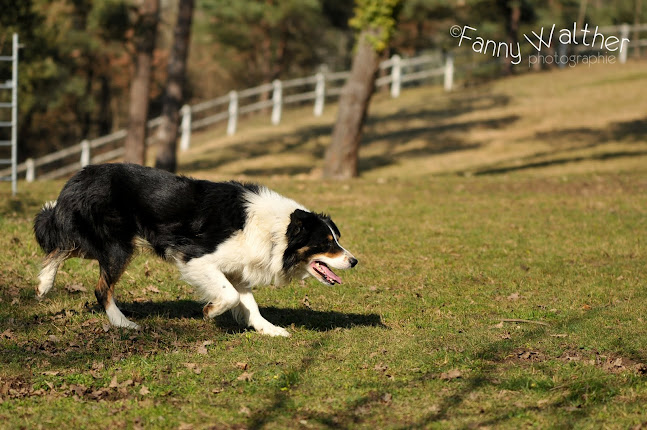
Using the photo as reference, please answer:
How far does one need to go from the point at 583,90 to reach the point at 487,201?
1726cm

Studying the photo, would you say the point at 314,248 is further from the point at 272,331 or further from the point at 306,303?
the point at 306,303

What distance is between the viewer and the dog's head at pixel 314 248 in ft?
24.6

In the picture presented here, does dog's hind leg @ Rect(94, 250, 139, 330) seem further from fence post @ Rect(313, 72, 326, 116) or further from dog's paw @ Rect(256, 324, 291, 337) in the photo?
fence post @ Rect(313, 72, 326, 116)

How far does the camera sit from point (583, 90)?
101 ft

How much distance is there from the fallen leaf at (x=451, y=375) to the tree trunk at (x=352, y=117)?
13.3 meters

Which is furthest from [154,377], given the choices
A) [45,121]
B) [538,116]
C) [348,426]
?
[45,121]

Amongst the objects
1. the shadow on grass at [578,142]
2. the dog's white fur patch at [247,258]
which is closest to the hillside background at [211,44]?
the shadow on grass at [578,142]

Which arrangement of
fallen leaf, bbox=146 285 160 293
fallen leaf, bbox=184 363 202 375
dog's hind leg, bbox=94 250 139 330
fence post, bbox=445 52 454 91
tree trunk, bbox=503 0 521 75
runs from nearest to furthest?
fallen leaf, bbox=184 363 202 375 → dog's hind leg, bbox=94 250 139 330 → fallen leaf, bbox=146 285 160 293 → fence post, bbox=445 52 454 91 → tree trunk, bbox=503 0 521 75

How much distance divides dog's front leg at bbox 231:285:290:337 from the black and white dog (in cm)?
25

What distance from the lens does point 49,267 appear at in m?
7.82

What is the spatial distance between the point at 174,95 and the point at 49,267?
16.5 m

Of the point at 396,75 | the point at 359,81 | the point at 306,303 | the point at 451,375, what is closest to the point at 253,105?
the point at 396,75

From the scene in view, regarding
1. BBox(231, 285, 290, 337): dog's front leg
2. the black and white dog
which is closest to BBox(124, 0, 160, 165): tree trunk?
the black and white dog

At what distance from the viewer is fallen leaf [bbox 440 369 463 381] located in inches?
257
